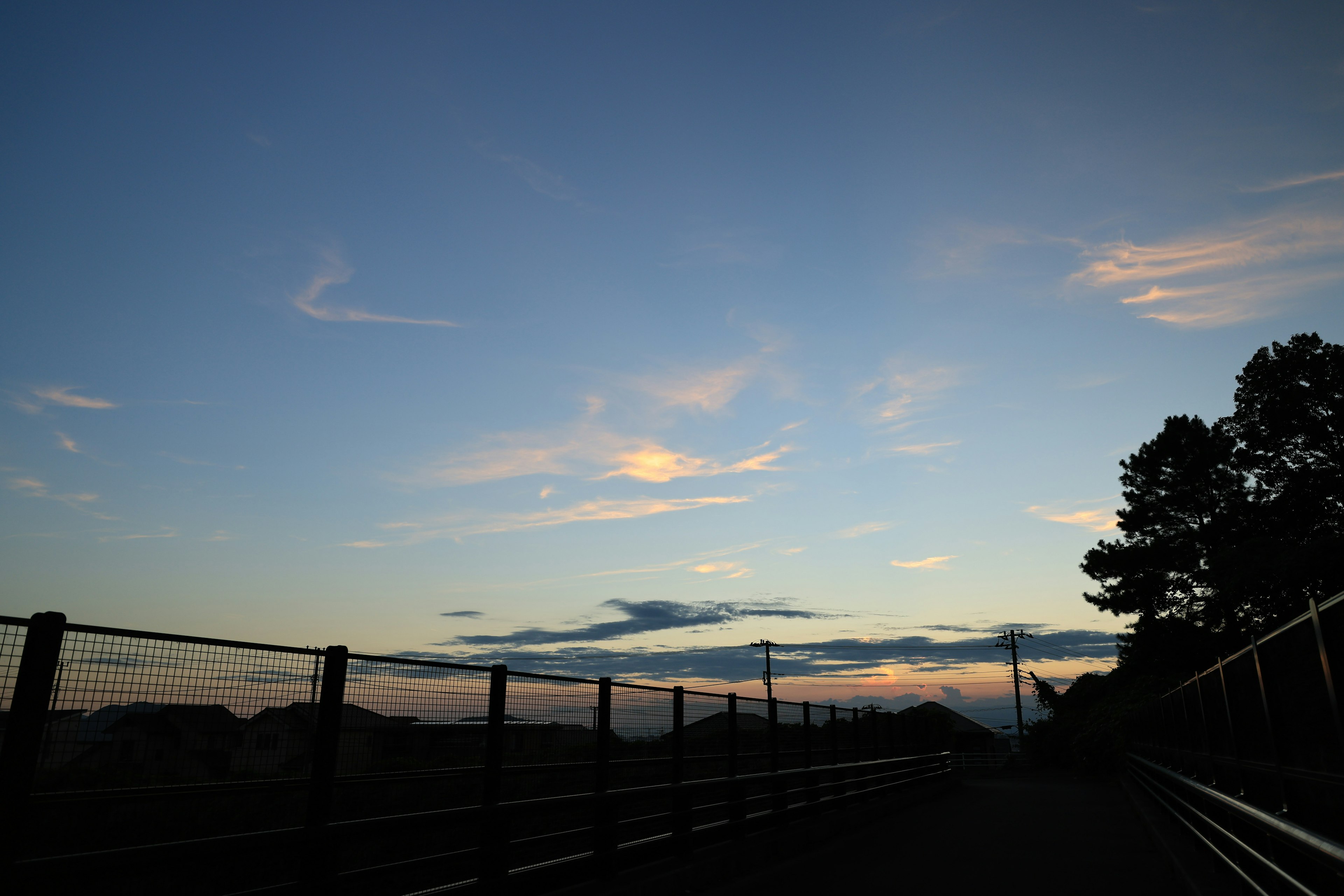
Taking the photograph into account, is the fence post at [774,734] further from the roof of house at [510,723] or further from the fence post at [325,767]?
the fence post at [325,767]

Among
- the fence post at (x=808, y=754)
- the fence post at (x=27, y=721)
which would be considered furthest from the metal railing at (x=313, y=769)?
the fence post at (x=808, y=754)

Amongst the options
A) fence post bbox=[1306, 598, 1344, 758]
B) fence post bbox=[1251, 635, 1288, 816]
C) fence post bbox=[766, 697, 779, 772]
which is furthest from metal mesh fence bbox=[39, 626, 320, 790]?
fence post bbox=[766, 697, 779, 772]

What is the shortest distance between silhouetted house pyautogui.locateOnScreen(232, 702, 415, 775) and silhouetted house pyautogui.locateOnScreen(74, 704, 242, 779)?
0.45 feet

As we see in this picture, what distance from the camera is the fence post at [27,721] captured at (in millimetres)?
3855

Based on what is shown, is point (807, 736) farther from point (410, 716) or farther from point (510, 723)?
point (410, 716)

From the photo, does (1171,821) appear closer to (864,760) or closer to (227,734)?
(864,760)

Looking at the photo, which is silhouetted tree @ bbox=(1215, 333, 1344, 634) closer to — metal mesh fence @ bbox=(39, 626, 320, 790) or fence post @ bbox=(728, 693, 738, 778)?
fence post @ bbox=(728, 693, 738, 778)

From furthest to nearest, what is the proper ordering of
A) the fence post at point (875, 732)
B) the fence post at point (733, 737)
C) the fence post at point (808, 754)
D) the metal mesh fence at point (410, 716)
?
the fence post at point (875, 732), the fence post at point (808, 754), the fence post at point (733, 737), the metal mesh fence at point (410, 716)

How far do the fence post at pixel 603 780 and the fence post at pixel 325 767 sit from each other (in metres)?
3.26

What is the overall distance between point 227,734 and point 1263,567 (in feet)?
110

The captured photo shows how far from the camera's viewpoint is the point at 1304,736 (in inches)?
197

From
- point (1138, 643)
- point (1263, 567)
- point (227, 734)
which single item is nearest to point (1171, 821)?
point (227, 734)

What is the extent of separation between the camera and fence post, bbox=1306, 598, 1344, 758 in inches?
161

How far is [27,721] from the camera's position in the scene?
3992mm
